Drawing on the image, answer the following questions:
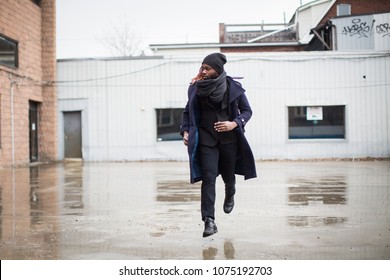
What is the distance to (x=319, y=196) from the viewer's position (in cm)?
752

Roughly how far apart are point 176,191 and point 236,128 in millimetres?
4007

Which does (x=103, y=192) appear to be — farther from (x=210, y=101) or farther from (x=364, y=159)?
(x=364, y=159)

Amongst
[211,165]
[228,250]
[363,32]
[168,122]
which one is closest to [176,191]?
[211,165]

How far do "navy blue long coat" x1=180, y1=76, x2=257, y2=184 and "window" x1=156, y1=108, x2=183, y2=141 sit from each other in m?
14.2

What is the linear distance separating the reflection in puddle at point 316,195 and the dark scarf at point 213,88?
1590mm

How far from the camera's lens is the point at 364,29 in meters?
18.8

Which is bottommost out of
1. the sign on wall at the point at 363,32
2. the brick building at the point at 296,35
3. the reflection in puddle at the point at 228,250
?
the reflection in puddle at the point at 228,250

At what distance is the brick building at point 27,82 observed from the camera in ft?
52.2

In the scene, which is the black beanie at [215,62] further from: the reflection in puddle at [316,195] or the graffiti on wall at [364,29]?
the graffiti on wall at [364,29]

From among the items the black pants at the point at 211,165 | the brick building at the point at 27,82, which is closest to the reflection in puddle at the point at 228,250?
the black pants at the point at 211,165

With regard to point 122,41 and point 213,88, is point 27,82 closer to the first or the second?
point 122,41

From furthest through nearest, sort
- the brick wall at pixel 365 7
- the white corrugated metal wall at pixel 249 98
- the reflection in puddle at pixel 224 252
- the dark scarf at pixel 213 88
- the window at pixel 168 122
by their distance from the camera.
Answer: the window at pixel 168 122 < the white corrugated metal wall at pixel 249 98 < the brick wall at pixel 365 7 < the dark scarf at pixel 213 88 < the reflection in puddle at pixel 224 252

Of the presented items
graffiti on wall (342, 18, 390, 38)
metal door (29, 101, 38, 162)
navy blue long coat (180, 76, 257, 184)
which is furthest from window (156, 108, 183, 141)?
navy blue long coat (180, 76, 257, 184)
